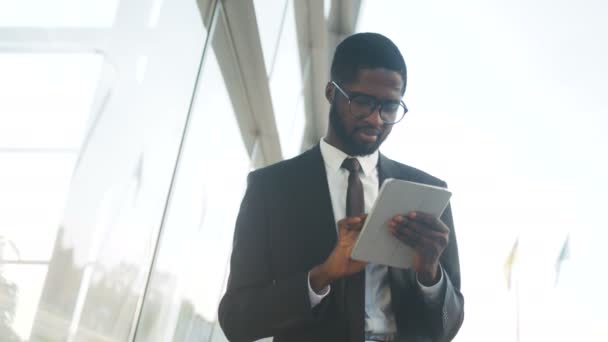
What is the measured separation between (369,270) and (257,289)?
23 centimetres

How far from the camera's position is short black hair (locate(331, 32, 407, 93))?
4.17ft

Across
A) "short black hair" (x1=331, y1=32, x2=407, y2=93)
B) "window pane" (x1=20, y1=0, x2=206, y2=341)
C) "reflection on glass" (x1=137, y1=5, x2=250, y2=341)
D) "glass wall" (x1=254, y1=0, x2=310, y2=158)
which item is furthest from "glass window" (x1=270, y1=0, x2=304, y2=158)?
"short black hair" (x1=331, y1=32, x2=407, y2=93)

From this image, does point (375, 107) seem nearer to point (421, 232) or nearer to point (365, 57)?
point (365, 57)

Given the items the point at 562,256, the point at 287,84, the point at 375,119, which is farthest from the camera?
the point at 562,256

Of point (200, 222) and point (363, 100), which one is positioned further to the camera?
point (200, 222)

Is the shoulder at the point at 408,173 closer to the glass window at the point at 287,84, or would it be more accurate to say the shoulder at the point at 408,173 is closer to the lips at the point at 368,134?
the lips at the point at 368,134

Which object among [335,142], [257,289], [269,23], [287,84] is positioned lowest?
[257,289]

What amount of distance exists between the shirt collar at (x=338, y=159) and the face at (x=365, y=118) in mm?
14

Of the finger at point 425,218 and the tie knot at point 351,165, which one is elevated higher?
the tie knot at point 351,165

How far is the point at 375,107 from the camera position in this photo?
1.21 metres

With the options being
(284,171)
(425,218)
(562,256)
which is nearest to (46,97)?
(284,171)

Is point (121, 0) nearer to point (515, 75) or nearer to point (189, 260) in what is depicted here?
point (189, 260)

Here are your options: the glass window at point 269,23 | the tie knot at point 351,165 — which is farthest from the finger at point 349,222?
the glass window at point 269,23

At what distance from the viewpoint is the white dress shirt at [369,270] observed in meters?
1.08
